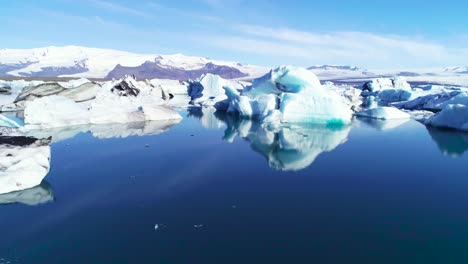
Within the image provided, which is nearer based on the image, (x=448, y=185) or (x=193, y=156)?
(x=448, y=185)

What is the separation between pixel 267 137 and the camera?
32.1ft

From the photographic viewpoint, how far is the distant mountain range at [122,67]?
128 meters

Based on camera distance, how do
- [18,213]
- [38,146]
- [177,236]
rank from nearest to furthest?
[177,236] < [18,213] < [38,146]

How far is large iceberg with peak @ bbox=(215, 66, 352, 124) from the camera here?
11797 millimetres

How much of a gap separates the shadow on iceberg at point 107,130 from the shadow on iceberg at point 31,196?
3777 mm

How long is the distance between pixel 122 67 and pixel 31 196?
13028 cm

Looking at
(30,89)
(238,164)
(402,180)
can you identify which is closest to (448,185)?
(402,180)

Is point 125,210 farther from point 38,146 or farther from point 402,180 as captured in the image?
point 402,180

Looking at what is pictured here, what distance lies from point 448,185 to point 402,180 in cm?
64

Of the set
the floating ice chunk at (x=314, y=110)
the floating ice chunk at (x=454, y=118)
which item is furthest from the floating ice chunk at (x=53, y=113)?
the floating ice chunk at (x=454, y=118)

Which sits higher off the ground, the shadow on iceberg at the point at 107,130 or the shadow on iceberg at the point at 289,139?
the shadow on iceberg at the point at 289,139

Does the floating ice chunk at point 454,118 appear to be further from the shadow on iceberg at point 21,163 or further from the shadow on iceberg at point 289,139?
the shadow on iceberg at point 21,163

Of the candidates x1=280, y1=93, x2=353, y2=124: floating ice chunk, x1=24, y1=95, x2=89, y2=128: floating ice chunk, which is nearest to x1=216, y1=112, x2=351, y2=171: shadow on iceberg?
x1=280, y1=93, x2=353, y2=124: floating ice chunk

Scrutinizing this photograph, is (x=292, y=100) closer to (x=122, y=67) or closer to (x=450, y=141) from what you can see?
(x=450, y=141)
